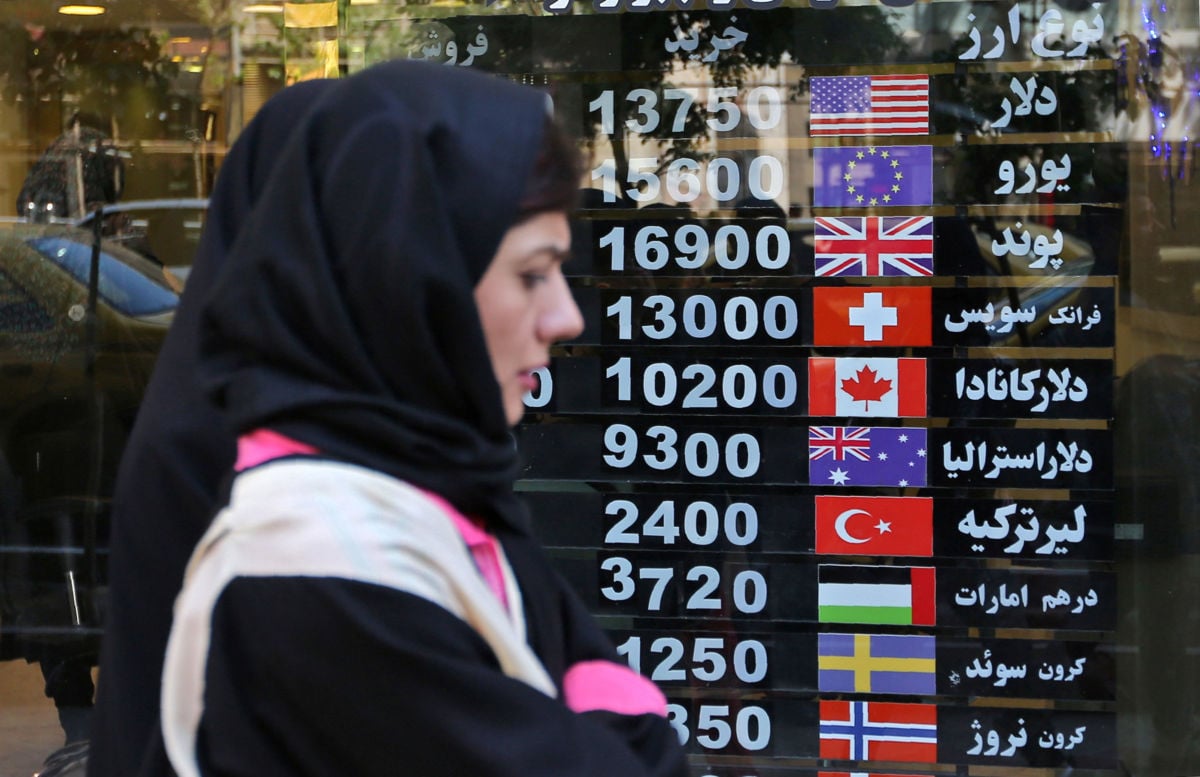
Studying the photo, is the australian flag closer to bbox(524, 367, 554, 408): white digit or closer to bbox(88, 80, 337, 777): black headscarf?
bbox(524, 367, 554, 408): white digit

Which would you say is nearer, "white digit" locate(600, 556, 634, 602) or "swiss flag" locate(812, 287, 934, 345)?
"swiss flag" locate(812, 287, 934, 345)

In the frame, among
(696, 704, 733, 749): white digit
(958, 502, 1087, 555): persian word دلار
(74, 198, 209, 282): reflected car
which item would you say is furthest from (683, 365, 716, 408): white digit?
(74, 198, 209, 282): reflected car

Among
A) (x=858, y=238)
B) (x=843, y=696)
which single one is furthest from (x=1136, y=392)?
(x=843, y=696)

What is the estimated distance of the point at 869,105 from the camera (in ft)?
11.9

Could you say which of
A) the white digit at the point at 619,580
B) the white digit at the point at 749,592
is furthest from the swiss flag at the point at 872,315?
the white digit at the point at 619,580

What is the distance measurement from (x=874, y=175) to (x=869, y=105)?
0.57 feet

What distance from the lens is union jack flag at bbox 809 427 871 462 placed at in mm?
3709

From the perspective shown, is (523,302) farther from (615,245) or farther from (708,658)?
(708,658)

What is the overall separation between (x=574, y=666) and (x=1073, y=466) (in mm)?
2498

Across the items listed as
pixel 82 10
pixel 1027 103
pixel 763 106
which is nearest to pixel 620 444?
pixel 763 106

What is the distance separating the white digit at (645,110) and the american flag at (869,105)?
39 centimetres

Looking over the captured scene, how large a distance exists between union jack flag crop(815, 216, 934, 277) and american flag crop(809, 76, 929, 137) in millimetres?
221

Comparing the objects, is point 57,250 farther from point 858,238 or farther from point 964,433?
point 964,433

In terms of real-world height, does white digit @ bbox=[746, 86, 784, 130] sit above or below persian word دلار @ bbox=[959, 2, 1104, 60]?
below
